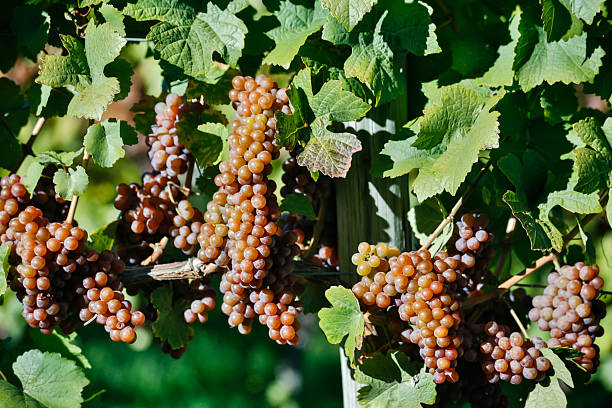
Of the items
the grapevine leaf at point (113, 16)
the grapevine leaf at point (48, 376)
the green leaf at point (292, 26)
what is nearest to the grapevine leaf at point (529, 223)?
the green leaf at point (292, 26)

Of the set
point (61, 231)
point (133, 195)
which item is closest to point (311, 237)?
point (133, 195)

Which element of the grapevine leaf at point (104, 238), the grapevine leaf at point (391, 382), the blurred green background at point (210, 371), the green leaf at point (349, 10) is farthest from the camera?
the blurred green background at point (210, 371)

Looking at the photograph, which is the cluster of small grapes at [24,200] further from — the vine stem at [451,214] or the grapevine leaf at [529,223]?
the grapevine leaf at [529,223]

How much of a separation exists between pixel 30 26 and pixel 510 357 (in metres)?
0.97

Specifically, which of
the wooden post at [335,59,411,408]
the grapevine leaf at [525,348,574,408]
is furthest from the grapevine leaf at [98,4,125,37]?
the grapevine leaf at [525,348,574,408]

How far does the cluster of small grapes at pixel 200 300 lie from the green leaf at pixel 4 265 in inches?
11.0

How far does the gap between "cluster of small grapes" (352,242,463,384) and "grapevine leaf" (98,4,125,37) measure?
0.50 meters

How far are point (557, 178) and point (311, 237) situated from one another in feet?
1.39

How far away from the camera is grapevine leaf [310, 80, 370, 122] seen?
0.91 metres

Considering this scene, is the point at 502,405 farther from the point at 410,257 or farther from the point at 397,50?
the point at 397,50

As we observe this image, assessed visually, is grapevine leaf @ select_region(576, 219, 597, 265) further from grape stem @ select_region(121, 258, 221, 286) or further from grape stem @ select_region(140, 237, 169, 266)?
grape stem @ select_region(140, 237, 169, 266)

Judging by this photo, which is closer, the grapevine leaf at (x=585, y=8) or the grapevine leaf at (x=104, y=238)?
the grapevine leaf at (x=585, y=8)

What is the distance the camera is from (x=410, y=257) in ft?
3.12

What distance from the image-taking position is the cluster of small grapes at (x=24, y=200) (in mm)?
988
